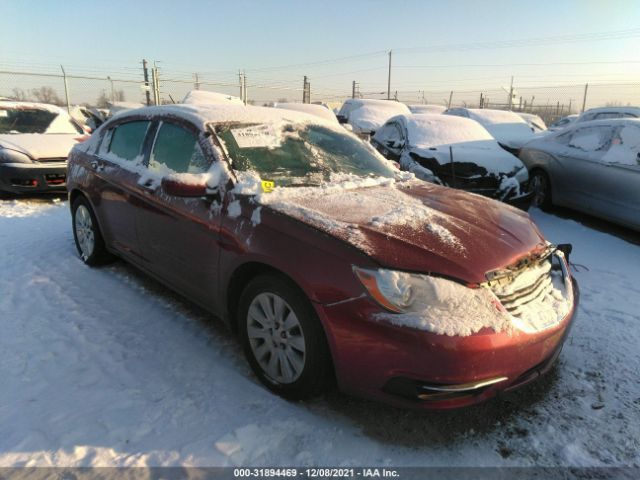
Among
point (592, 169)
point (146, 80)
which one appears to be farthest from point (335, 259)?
point (146, 80)

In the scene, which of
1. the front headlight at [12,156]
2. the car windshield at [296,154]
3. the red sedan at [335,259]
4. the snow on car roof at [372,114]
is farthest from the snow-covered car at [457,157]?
the front headlight at [12,156]

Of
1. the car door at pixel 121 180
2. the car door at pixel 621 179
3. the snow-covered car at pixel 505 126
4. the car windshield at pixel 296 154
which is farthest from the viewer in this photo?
the snow-covered car at pixel 505 126

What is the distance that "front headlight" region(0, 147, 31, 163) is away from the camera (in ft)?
21.9

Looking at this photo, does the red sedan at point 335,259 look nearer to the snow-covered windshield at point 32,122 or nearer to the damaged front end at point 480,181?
the damaged front end at point 480,181

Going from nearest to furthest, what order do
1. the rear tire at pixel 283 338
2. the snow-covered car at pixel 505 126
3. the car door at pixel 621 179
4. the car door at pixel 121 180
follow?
1. the rear tire at pixel 283 338
2. the car door at pixel 121 180
3. the car door at pixel 621 179
4. the snow-covered car at pixel 505 126

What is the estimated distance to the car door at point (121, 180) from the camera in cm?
360

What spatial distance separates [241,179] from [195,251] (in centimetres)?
56

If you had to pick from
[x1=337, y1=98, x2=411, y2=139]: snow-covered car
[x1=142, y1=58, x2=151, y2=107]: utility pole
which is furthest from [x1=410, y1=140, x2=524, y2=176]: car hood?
[x1=142, y1=58, x2=151, y2=107]: utility pole

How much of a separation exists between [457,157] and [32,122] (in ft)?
23.1

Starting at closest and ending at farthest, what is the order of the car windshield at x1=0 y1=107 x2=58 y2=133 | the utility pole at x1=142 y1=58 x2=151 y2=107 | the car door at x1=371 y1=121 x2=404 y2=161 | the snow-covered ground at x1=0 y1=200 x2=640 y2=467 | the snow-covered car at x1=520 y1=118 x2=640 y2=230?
the snow-covered ground at x1=0 y1=200 x2=640 y2=467 < the snow-covered car at x1=520 y1=118 x2=640 y2=230 < the car door at x1=371 y1=121 x2=404 y2=161 < the car windshield at x1=0 y1=107 x2=58 y2=133 < the utility pole at x1=142 y1=58 x2=151 y2=107

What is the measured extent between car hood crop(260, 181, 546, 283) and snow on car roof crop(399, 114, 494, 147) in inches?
152

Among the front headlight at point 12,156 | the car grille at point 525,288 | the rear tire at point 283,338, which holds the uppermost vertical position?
the front headlight at point 12,156

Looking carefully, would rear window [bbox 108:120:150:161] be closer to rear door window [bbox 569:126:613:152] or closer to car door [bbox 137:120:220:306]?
car door [bbox 137:120:220:306]

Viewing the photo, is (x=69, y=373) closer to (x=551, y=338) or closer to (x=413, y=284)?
(x=413, y=284)
